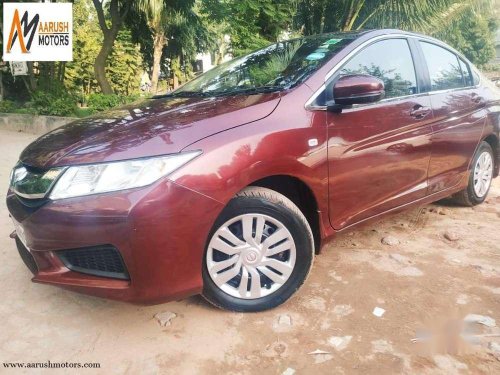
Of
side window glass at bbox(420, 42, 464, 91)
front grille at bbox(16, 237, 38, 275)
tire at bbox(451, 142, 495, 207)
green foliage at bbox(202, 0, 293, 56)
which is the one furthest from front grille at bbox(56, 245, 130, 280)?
green foliage at bbox(202, 0, 293, 56)

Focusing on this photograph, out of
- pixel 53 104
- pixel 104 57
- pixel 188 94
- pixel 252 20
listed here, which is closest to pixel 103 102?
pixel 53 104

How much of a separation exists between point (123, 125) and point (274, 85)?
2.99 feet

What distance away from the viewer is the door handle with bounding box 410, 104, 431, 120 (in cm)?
296

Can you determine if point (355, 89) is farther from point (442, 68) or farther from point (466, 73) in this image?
point (466, 73)

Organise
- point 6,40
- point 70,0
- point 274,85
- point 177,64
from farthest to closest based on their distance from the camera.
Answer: point 177,64, point 70,0, point 6,40, point 274,85

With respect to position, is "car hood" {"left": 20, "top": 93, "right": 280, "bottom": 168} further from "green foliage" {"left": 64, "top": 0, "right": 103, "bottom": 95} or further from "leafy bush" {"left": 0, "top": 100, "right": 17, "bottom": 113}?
"green foliage" {"left": 64, "top": 0, "right": 103, "bottom": 95}

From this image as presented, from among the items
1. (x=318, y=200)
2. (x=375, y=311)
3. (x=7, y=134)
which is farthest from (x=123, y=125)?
(x=7, y=134)

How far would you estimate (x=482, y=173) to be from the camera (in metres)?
4.10

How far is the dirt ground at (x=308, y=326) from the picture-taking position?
1982 mm

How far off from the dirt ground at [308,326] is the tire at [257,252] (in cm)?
12

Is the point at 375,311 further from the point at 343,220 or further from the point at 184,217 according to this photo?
the point at 184,217

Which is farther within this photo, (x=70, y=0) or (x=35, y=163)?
(x=70, y=0)

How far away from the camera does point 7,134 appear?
28.0 feet

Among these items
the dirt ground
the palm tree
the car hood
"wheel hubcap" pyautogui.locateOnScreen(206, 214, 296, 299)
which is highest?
the palm tree
